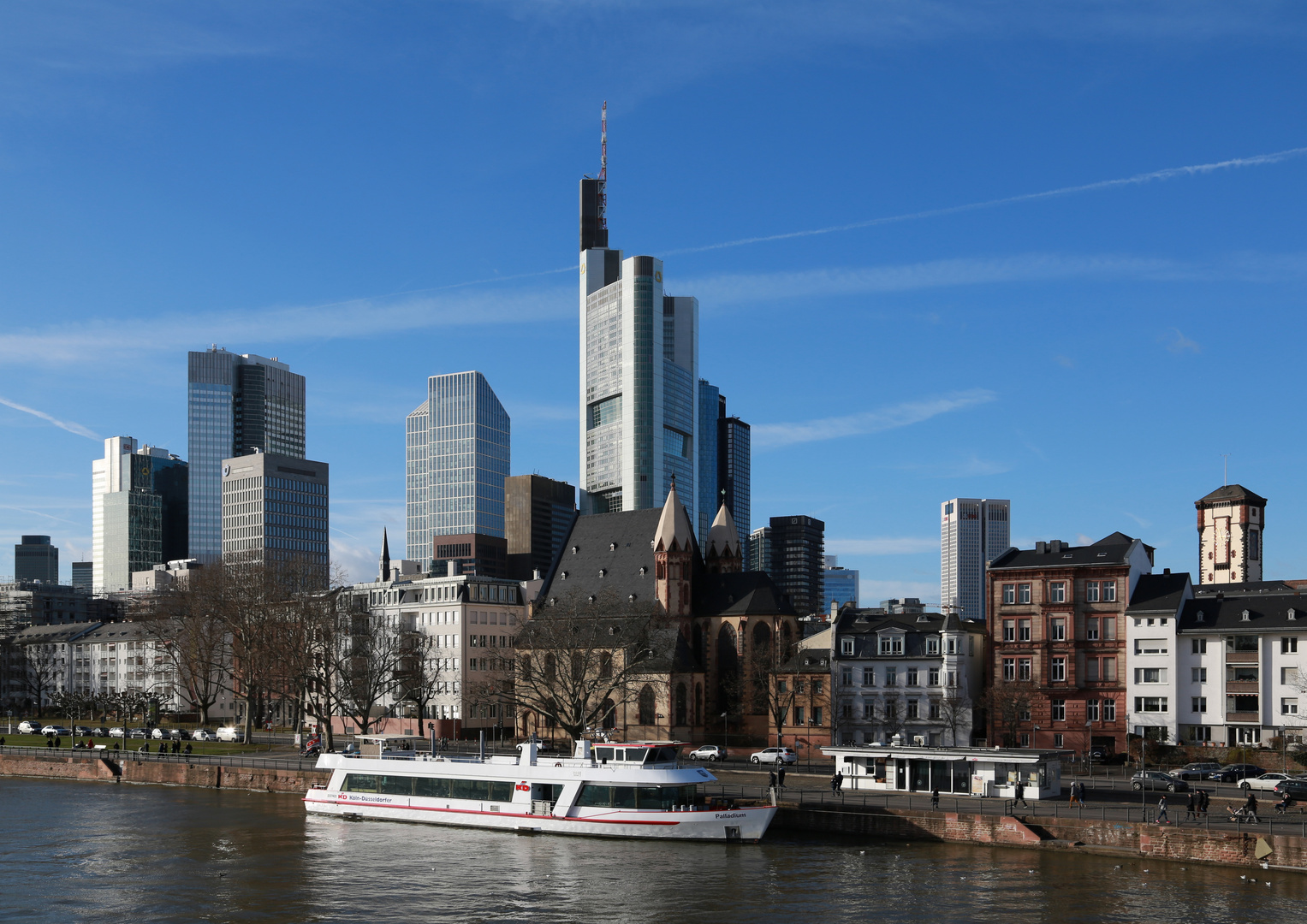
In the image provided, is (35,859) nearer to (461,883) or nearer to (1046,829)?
(461,883)

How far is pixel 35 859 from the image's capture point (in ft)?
241

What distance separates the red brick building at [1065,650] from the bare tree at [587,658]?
32.1 m

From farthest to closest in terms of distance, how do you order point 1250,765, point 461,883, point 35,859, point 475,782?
point 1250,765 → point 475,782 → point 35,859 → point 461,883

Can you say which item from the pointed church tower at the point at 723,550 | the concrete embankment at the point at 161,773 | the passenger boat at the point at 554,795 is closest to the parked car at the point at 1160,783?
the passenger boat at the point at 554,795

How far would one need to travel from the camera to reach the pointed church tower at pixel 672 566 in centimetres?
14988

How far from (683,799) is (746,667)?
63.7 m

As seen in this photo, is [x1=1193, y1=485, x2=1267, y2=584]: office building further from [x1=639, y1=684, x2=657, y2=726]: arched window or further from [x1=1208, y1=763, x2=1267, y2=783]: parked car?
[x1=1208, y1=763, x2=1267, y2=783]: parked car

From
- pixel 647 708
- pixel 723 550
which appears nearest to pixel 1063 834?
pixel 647 708

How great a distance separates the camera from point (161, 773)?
4609 inches

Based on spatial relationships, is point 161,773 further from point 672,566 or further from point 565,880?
point 565,880

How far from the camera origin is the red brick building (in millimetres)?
117688

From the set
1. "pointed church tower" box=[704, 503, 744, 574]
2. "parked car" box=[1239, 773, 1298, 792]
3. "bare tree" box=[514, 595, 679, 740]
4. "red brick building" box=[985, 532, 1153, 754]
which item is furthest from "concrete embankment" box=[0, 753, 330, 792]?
"pointed church tower" box=[704, 503, 744, 574]

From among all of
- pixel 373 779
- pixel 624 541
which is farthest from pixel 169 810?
pixel 624 541

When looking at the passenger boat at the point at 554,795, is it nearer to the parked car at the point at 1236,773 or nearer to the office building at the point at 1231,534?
the parked car at the point at 1236,773
